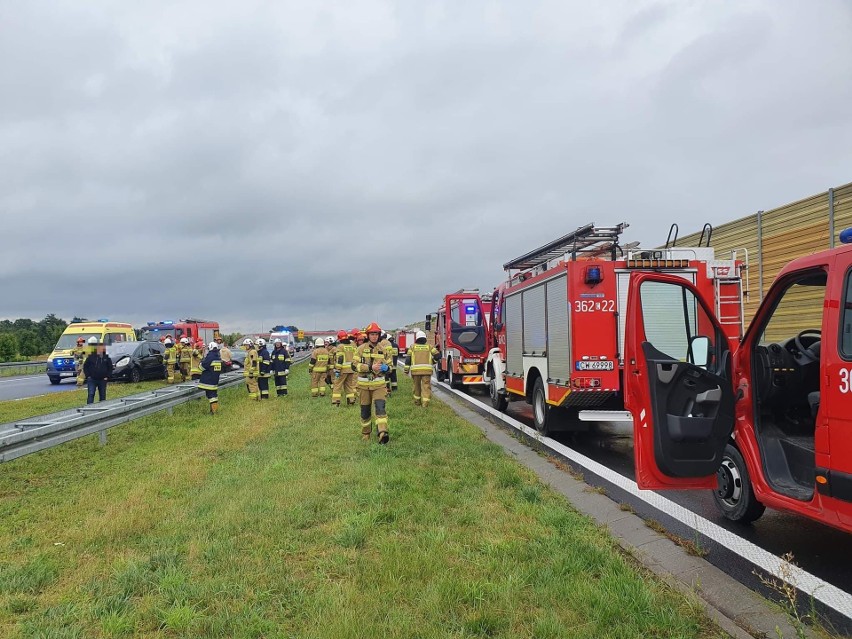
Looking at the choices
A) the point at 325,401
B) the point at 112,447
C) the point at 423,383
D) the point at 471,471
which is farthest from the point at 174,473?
the point at 325,401

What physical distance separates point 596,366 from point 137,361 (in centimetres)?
1877

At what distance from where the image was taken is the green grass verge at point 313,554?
3.41m

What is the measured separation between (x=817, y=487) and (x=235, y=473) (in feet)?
18.6

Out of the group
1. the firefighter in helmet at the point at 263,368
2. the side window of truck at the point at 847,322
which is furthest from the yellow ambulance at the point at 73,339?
the side window of truck at the point at 847,322

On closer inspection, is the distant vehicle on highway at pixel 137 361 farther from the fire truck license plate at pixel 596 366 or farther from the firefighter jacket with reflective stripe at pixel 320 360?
the fire truck license plate at pixel 596 366

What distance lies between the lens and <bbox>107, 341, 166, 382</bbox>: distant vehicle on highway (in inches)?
858

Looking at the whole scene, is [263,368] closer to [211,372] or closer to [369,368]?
[211,372]

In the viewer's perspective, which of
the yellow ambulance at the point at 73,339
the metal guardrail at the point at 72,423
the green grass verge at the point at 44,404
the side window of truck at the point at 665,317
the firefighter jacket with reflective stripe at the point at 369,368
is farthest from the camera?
the yellow ambulance at the point at 73,339

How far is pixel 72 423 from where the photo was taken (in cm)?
779

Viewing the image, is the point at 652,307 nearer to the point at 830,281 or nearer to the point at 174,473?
the point at 830,281

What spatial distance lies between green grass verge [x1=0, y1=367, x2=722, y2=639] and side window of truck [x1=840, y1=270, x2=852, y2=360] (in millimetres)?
1752

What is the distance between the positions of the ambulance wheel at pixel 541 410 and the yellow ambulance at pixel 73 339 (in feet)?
65.8

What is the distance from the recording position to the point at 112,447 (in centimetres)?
916

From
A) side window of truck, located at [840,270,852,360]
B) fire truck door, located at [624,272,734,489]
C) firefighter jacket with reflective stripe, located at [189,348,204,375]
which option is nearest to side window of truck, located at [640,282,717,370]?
fire truck door, located at [624,272,734,489]
